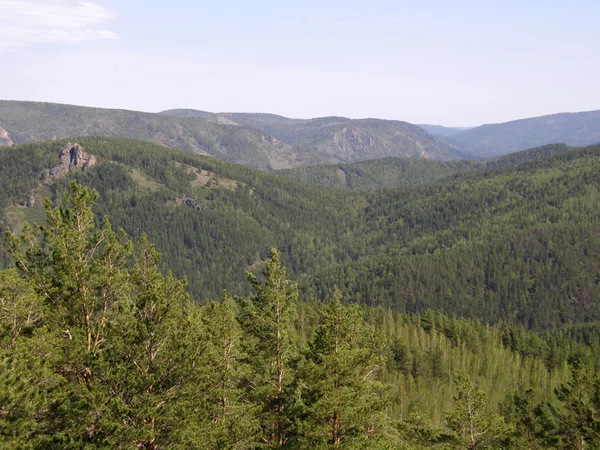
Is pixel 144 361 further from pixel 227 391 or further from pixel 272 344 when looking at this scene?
pixel 272 344

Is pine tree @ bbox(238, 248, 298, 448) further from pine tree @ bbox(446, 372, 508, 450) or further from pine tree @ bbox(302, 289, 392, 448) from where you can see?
pine tree @ bbox(446, 372, 508, 450)

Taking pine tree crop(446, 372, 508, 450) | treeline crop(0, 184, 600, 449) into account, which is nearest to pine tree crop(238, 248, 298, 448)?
treeline crop(0, 184, 600, 449)

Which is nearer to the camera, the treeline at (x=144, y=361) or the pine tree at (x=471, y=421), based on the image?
the treeline at (x=144, y=361)

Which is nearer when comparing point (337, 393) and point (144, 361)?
point (144, 361)

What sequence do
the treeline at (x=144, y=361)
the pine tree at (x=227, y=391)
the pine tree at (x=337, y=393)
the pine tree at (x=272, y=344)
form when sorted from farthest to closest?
the pine tree at (x=272, y=344) < the pine tree at (x=337, y=393) < the pine tree at (x=227, y=391) < the treeline at (x=144, y=361)

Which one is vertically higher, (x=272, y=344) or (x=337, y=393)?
(x=272, y=344)

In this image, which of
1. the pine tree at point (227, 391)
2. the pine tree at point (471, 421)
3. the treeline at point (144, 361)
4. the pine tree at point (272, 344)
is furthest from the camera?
the pine tree at point (471, 421)

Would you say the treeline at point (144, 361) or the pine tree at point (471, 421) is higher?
the treeline at point (144, 361)

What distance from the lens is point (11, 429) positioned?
1730 cm

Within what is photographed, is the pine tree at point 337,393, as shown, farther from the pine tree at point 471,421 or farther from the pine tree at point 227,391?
the pine tree at point 471,421

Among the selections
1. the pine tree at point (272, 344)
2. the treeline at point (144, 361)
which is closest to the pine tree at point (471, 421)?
the treeline at point (144, 361)

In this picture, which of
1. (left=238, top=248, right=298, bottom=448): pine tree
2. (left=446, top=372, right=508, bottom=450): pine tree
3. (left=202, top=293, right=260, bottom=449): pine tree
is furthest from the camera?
(left=446, top=372, right=508, bottom=450): pine tree

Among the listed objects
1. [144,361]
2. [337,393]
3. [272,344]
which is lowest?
[337,393]

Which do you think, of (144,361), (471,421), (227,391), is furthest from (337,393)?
(471,421)
